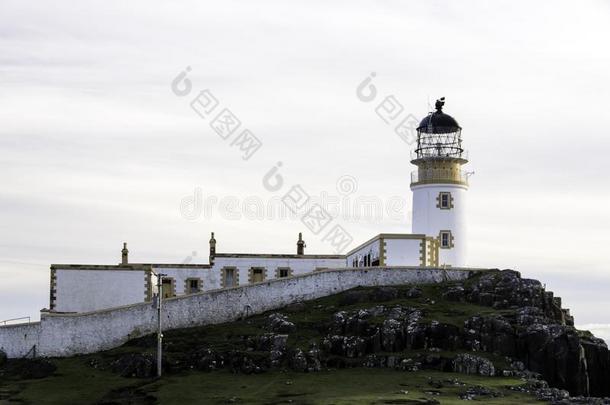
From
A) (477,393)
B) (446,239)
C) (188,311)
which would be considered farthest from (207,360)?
(446,239)

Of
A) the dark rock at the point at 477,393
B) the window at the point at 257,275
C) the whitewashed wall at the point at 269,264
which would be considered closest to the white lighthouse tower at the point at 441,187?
the whitewashed wall at the point at 269,264

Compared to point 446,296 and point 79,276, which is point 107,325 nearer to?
point 79,276

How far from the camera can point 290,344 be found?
263ft

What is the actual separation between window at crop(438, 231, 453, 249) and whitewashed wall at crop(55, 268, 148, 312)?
79.3 ft

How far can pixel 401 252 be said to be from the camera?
94.3 meters

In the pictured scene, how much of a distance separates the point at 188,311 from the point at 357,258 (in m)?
18.9

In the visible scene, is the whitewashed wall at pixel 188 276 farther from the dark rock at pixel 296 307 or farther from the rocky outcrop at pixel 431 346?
the rocky outcrop at pixel 431 346

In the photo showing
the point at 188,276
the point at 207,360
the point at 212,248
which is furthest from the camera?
the point at 212,248

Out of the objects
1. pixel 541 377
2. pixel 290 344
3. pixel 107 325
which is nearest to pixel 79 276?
pixel 107 325

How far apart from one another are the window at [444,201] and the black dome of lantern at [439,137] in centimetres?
395

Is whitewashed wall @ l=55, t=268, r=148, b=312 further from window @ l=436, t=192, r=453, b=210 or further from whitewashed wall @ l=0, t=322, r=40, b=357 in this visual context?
window @ l=436, t=192, r=453, b=210

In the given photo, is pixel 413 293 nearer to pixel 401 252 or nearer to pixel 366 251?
pixel 401 252

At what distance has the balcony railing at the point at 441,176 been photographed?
331 ft

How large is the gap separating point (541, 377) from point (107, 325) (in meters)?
30.8
